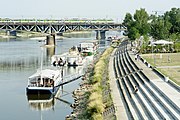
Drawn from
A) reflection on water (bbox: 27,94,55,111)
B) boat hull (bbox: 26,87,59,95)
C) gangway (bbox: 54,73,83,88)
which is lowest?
reflection on water (bbox: 27,94,55,111)

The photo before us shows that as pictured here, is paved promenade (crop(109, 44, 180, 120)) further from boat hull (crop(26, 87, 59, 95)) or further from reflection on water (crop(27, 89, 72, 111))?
boat hull (crop(26, 87, 59, 95))

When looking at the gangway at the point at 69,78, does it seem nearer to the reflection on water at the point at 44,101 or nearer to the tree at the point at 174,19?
the reflection on water at the point at 44,101

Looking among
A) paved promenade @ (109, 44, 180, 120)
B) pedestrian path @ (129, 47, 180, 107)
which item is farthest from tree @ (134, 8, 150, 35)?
pedestrian path @ (129, 47, 180, 107)

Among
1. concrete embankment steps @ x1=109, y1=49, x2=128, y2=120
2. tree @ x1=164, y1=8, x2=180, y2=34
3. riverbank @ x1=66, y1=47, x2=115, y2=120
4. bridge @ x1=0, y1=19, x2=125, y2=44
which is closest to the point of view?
concrete embankment steps @ x1=109, y1=49, x2=128, y2=120

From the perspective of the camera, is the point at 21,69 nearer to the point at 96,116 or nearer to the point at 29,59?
Answer: the point at 29,59

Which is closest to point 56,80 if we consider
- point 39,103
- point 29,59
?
point 39,103

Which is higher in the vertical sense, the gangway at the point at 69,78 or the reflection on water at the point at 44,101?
the gangway at the point at 69,78

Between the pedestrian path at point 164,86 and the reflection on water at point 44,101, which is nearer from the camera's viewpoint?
the pedestrian path at point 164,86

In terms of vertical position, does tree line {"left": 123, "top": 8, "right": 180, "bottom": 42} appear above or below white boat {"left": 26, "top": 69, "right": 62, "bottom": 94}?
above

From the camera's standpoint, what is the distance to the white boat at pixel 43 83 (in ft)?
122

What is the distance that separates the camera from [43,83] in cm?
3853

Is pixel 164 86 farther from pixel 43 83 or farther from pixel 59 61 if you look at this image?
pixel 59 61

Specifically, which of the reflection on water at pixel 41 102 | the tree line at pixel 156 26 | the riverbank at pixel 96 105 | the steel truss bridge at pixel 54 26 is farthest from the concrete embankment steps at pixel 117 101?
the steel truss bridge at pixel 54 26

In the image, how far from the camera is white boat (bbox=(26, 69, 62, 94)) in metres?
37.3
